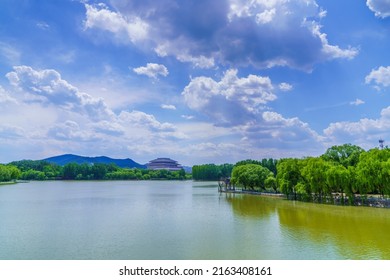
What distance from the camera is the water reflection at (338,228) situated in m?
13.1

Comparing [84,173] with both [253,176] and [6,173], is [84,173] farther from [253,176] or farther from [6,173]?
[253,176]

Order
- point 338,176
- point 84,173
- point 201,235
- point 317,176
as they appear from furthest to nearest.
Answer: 1. point 84,173
2. point 317,176
3. point 338,176
4. point 201,235

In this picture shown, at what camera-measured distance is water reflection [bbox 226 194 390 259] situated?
1308 cm

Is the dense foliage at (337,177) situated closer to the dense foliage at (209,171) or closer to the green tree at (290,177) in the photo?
the green tree at (290,177)

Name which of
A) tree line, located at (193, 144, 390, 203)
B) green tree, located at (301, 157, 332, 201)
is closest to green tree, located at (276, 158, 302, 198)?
tree line, located at (193, 144, 390, 203)

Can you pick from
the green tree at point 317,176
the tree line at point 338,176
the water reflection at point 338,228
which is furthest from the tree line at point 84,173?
the water reflection at point 338,228

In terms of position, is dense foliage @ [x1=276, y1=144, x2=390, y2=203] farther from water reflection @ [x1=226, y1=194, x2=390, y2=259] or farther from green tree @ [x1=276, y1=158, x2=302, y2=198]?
water reflection @ [x1=226, y1=194, x2=390, y2=259]

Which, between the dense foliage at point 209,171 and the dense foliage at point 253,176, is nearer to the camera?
the dense foliage at point 253,176

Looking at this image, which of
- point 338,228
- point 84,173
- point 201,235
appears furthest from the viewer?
point 84,173

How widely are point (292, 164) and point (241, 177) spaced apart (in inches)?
495

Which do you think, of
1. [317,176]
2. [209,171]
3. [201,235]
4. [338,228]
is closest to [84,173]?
[209,171]

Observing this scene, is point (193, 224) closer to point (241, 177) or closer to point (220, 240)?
point (220, 240)

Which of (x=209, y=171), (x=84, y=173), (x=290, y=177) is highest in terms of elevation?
(x=209, y=171)

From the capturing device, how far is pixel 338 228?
17.4 m
